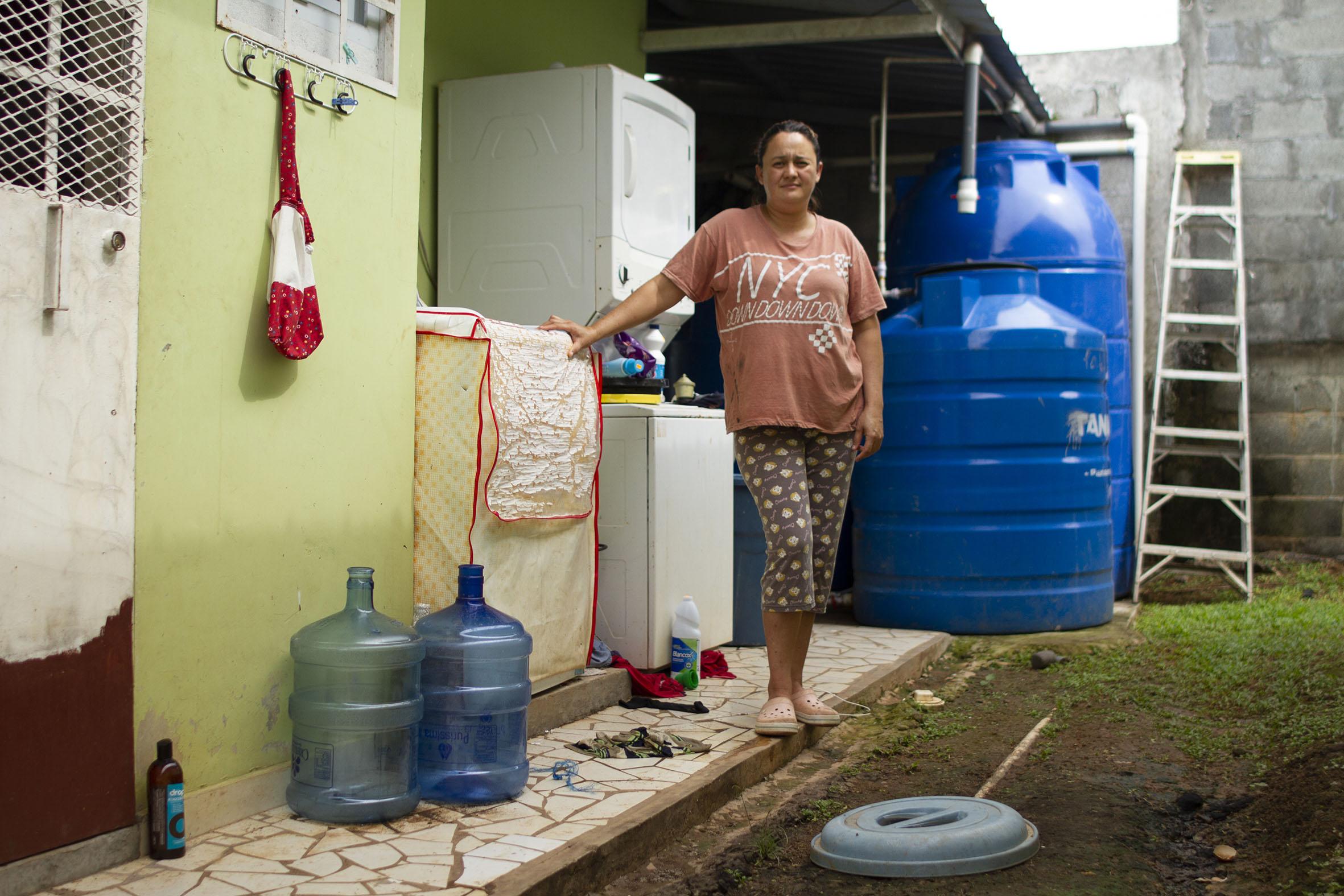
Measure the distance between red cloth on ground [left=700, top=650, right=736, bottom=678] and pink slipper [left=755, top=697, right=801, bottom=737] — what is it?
2.90 feet

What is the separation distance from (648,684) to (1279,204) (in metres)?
5.85

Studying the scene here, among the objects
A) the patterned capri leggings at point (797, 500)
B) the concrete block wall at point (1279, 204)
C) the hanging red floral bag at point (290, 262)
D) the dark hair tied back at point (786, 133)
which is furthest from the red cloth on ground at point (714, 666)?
the concrete block wall at point (1279, 204)

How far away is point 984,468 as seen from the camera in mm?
5961

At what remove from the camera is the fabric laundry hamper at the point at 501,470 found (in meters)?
3.41

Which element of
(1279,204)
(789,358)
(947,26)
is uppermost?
(947,26)

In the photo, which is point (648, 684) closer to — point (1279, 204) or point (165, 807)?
point (165, 807)

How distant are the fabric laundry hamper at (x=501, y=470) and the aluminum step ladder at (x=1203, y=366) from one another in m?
4.52

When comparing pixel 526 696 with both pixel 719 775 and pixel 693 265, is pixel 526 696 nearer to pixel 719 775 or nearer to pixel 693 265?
pixel 719 775

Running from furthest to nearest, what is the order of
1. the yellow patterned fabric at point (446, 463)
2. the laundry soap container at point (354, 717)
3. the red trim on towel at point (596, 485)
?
the red trim on towel at point (596, 485), the yellow patterned fabric at point (446, 463), the laundry soap container at point (354, 717)

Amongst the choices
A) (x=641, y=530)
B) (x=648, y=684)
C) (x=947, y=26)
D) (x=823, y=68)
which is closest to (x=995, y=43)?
(x=947, y=26)

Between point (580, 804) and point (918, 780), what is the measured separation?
3.73 feet

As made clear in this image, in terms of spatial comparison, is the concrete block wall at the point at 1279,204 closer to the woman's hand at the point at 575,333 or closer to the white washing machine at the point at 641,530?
the white washing machine at the point at 641,530

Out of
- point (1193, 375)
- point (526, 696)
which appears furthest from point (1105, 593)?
point (526, 696)

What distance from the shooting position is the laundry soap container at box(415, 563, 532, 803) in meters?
3.08
